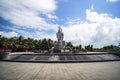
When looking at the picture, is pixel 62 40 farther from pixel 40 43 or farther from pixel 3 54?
pixel 40 43

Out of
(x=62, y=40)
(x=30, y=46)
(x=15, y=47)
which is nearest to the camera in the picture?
(x=62, y=40)

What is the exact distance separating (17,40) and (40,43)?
13609mm

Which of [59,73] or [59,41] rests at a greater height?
[59,41]

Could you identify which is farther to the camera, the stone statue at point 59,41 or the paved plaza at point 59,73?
the stone statue at point 59,41

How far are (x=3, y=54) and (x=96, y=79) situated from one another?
18.5 m

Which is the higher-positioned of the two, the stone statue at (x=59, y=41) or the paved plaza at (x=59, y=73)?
the stone statue at (x=59, y=41)

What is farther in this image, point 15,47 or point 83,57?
point 15,47

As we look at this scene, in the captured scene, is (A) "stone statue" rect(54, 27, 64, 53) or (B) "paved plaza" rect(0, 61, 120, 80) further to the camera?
(A) "stone statue" rect(54, 27, 64, 53)

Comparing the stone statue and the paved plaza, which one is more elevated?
the stone statue

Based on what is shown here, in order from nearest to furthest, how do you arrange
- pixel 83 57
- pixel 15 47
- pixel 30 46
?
1. pixel 83 57
2. pixel 15 47
3. pixel 30 46

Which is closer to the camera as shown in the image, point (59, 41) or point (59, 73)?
point (59, 73)

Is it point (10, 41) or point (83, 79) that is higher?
point (10, 41)

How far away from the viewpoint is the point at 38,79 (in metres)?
9.84

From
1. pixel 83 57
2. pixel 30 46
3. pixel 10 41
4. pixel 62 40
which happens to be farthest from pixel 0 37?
pixel 83 57
